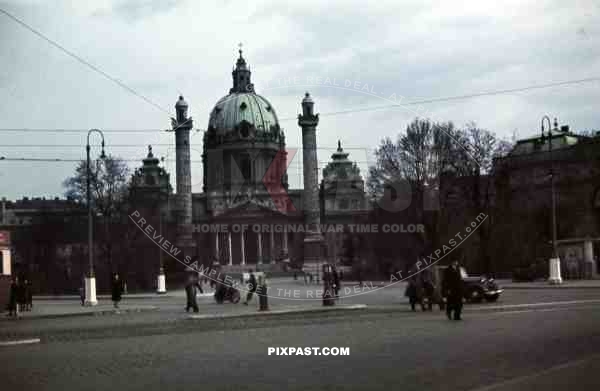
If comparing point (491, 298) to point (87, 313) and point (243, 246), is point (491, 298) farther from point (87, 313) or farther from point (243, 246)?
point (243, 246)

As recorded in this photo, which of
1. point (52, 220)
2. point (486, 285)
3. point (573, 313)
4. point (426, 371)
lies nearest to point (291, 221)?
point (52, 220)

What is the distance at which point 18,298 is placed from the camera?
32875 millimetres

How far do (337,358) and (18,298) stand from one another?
73.6ft

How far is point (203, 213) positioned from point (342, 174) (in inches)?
834

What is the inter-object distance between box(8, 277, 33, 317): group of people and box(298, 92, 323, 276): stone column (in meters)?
71.1

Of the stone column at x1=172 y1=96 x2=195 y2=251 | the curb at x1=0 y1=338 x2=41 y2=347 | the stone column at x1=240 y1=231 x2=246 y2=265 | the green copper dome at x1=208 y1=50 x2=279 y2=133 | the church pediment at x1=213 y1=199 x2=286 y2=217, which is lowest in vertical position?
the curb at x1=0 y1=338 x2=41 y2=347

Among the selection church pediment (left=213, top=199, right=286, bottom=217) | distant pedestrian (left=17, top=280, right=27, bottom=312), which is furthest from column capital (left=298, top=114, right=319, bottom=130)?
distant pedestrian (left=17, top=280, right=27, bottom=312)

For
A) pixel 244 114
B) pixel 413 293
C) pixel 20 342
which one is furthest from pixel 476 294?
pixel 244 114

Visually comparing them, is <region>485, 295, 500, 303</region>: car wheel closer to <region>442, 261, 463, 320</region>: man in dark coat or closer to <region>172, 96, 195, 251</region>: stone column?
<region>442, 261, 463, 320</region>: man in dark coat

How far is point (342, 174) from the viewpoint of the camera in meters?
126

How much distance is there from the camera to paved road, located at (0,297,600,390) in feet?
36.8

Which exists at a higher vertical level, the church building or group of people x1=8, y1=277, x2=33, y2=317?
the church building

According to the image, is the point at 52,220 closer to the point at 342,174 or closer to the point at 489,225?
the point at 489,225

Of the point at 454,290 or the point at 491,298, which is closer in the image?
the point at 454,290
